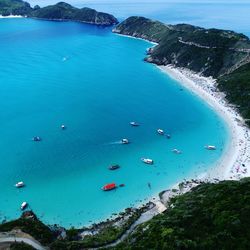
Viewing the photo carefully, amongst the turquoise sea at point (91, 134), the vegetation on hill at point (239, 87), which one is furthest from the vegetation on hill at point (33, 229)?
the vegetation on hill at point (239, 87)

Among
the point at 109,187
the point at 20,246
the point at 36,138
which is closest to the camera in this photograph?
the point at 20,246

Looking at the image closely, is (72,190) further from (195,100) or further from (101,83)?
(101,83)

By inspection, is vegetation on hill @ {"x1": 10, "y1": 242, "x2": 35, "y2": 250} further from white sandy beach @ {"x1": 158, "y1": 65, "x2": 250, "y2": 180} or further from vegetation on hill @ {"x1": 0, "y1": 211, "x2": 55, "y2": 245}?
white sandy beach @ {"x1": 158, "y1": 65, "x2": 250, "y2": 180}

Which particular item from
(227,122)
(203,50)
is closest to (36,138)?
(227,122)

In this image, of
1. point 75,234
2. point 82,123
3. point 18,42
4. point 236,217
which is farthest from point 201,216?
point 18,42

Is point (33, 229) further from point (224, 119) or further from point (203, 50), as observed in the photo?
point (203, 50)

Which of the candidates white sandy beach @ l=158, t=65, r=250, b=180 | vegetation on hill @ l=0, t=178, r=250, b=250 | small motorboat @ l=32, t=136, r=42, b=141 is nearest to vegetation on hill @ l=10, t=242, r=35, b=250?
vegetation on hill @ l=0, t=178, r=250, b=250
